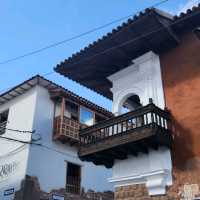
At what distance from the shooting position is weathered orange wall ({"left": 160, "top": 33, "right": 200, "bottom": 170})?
7230mm

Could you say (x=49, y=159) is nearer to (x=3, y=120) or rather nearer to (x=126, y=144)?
(x=3, y=120)

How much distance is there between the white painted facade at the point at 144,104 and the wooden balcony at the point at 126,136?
0.24m

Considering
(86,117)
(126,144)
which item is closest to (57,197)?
(86,117)

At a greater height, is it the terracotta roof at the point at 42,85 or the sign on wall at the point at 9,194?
the terracotta roof at the point at 42,85

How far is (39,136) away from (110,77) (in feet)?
20.6

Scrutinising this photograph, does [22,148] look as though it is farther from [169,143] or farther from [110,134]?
[169,143]

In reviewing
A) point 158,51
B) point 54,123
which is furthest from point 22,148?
point 158,51

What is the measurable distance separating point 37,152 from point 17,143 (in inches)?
43.8

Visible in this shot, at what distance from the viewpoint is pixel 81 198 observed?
15.4 metres

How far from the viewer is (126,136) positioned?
25.1ft

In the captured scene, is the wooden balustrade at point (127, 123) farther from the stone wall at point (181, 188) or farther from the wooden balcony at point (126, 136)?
the stone wall at point (181, 188)

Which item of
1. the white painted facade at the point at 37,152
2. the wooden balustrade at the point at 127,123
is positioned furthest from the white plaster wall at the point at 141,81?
the white painted facade at the point at 37,152

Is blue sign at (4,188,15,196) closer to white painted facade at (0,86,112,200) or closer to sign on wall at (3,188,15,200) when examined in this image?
sign on wall at (3,188,15,200)

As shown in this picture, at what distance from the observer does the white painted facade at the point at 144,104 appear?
24.2 ft
